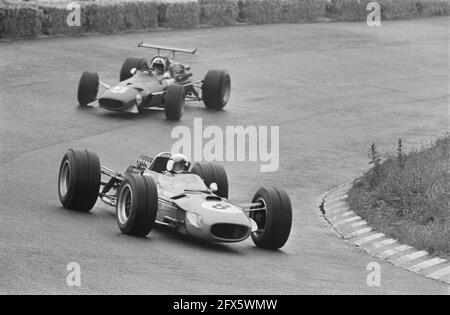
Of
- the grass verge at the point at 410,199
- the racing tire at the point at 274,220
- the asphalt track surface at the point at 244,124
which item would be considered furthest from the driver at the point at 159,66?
the racing tire at the point at 274,220

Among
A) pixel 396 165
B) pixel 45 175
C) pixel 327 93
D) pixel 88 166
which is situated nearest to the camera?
pixel 88 166

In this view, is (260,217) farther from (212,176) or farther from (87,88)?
(87,88)

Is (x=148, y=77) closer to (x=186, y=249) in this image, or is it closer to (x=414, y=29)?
(x=186, y=249)

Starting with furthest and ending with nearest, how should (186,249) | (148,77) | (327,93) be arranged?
(327,93) < (148,77) < (186,249)

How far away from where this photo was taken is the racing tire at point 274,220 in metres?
15.8

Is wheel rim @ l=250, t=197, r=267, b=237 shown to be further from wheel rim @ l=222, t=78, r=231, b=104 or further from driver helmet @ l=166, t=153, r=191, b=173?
wheel rim @ l=222, t=78, r=231, b=104

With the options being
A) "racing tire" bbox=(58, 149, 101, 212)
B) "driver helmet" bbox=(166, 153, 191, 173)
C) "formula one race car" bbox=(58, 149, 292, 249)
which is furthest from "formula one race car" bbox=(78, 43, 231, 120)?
"racing tire" bbox=(58, 149, 101, 212)

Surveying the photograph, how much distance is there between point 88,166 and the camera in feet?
53.9

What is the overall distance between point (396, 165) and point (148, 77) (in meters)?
7.95

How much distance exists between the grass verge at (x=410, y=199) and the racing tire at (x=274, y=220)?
264 cm

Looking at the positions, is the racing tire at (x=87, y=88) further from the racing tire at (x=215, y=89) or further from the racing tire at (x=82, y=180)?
the racing tire at (x=82, y=180)

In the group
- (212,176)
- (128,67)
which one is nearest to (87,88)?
(128,67)
